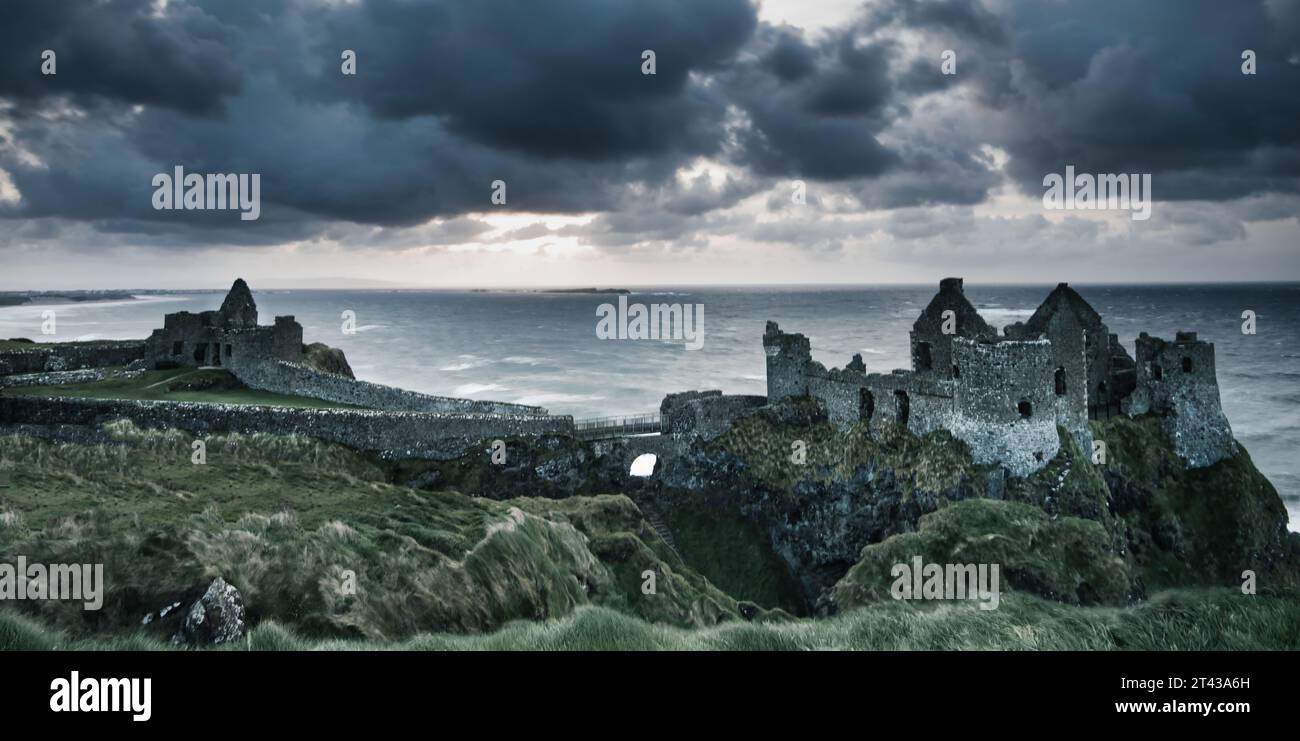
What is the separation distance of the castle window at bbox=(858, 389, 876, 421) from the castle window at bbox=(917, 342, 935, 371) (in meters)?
4.28

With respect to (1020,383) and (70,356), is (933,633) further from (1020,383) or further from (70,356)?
(70,356)

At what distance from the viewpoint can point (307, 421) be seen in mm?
31219

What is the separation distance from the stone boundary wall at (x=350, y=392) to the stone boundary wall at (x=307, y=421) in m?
2.30

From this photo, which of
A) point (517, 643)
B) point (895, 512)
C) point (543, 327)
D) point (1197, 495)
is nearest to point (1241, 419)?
point (1197, 495)

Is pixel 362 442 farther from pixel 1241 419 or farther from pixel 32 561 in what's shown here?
pixel 1241 419

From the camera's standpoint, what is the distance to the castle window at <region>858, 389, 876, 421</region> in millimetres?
34531

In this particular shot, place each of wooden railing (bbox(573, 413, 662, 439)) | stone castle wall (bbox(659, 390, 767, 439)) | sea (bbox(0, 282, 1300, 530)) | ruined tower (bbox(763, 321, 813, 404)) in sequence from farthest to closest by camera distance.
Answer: sea (bbox(0, 282, 1300, 530)), ruined tower (bbox(763, 321, 813, 404)), stone castle wall (bbox(659, 390, 767, 439)), wooden railing (bbox(573, 413, 662, 439))

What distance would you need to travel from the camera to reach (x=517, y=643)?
784cm

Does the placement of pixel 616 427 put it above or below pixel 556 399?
above


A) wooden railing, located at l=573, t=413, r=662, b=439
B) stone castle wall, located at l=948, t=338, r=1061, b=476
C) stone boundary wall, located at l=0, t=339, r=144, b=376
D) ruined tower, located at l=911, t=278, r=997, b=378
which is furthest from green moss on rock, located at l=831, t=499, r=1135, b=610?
stone boundary wall, located at l=0, t=339, r=144, b=376

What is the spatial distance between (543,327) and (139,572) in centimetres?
17941

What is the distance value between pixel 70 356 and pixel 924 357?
1965 inches

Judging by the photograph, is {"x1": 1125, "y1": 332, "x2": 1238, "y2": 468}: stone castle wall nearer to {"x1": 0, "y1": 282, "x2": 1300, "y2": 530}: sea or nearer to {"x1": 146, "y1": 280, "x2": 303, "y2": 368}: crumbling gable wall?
{"x1": 0, "y1": 282, "x2": 1300, "y2": 530}: sea

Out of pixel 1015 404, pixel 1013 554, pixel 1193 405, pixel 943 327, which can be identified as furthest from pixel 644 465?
pixel 1193 405
